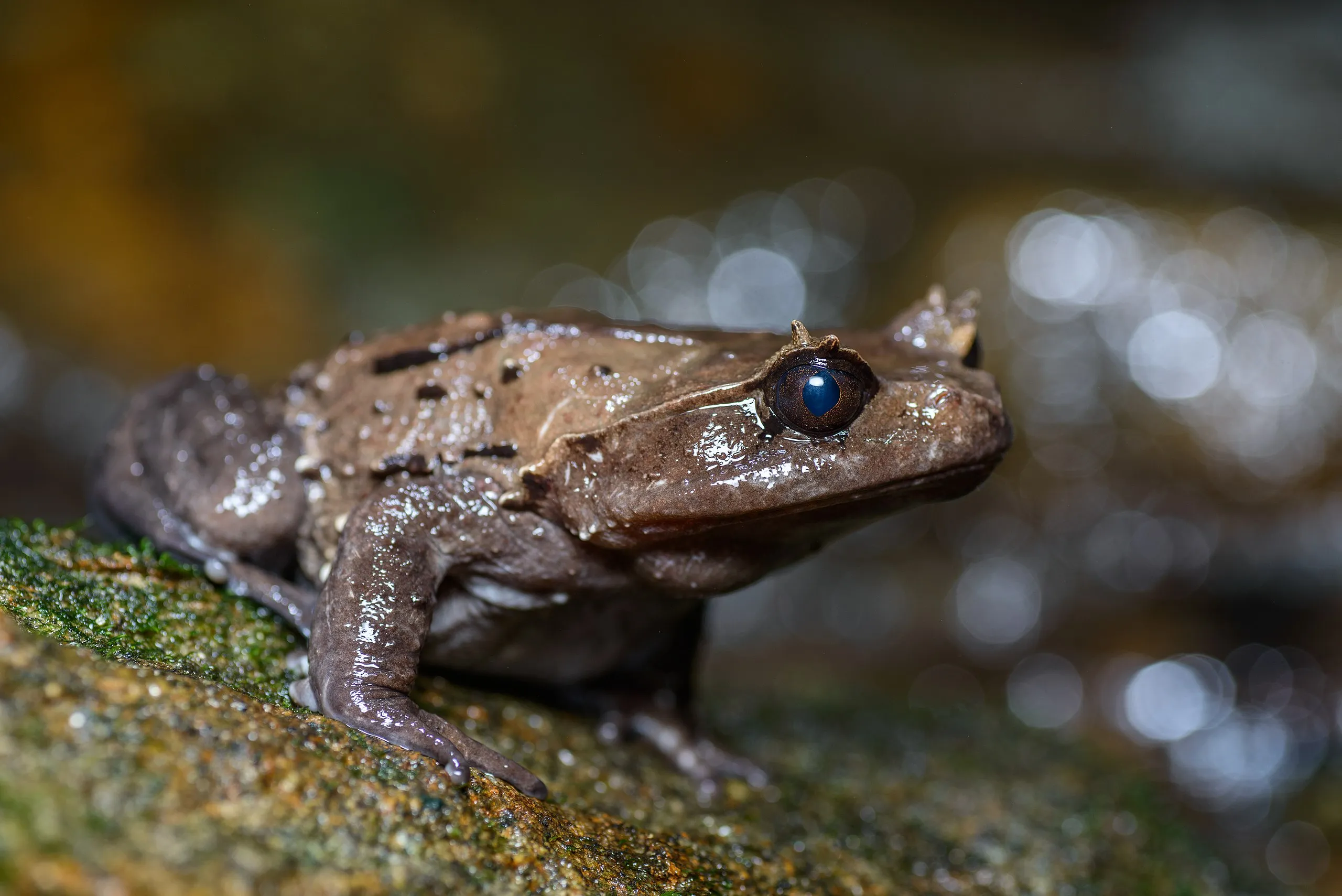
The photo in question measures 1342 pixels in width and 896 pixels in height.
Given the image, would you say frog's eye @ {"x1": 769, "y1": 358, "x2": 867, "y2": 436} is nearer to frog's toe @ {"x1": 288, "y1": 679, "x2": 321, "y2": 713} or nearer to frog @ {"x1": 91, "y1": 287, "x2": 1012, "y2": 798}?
frog @ {"x1": 91, "y1": 287, "x2": 1012, "y2": 798}

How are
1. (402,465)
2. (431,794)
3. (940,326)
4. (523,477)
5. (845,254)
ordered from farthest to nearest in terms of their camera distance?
1. (845,254)
2. (940,326)
3. (402,465)
4. (523,477)
5. (431,794)

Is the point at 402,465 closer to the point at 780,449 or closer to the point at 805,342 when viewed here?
the point at 780,449

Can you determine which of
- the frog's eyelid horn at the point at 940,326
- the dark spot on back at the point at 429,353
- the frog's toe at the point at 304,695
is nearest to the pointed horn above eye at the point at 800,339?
the frog's eyelid horn at the point at 940,326

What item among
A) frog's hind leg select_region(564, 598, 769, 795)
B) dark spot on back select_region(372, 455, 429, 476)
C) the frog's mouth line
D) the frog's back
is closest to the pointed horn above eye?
the frog's back

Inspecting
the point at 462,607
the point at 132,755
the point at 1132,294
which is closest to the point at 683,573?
the point at 462,607

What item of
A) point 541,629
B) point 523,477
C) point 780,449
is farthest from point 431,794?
point 780,449

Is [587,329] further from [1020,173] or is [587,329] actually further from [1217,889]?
[1020,173]
